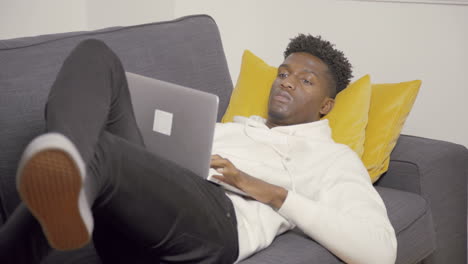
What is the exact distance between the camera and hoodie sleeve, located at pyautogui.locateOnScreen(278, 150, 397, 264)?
1666 millimetres

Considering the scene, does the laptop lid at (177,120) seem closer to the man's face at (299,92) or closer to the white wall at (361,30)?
the man's face at (299,92)

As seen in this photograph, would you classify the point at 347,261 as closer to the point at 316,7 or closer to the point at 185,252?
the point at 185,252

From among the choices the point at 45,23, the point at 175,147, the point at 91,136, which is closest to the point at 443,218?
the point at 175,147

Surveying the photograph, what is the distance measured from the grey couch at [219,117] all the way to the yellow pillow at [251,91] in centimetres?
5

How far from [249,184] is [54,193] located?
696 mm

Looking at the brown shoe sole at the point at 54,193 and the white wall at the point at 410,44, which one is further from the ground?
the brown shoe sole at the point at 54,193

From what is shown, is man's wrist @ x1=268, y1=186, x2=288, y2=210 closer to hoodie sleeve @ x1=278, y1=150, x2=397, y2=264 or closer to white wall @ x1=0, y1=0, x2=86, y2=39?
hoodie sleeve @ x1=278, y1=150, x2=397, y2=264

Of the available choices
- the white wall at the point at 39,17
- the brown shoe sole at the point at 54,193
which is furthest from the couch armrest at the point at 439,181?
the white wall at the point at 39,17

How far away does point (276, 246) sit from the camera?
1718 mm

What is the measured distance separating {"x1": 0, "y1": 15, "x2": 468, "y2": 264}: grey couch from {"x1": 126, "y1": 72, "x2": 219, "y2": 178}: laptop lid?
0.83 feet

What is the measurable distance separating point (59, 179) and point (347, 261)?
2.89 feet

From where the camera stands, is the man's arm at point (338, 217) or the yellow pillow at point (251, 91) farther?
the yellow pillow at point (251, 91)

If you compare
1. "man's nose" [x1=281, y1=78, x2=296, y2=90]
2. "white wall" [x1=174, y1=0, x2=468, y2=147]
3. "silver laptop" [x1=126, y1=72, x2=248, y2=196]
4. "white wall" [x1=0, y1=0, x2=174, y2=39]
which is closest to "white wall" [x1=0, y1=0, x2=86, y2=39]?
"white wall" [x1=0, y1=0, x2=174, y2=39]

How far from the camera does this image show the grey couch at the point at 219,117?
1.65 meters
